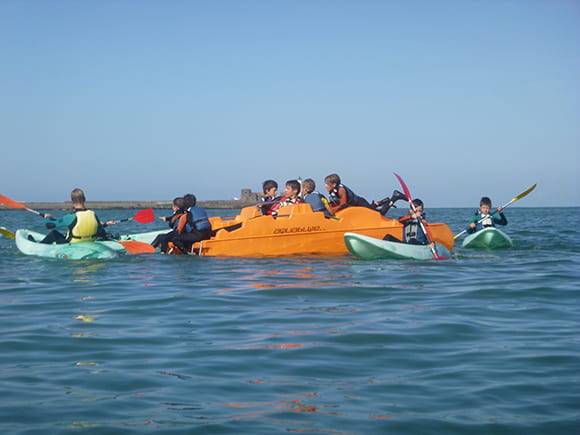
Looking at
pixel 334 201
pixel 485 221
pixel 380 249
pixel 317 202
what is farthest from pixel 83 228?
pixel 485 221

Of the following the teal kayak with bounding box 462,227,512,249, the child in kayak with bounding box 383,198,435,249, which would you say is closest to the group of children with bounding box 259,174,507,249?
the child in kayak with bounding box 383,198,435,249

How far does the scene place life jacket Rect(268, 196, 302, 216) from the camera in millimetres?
14375

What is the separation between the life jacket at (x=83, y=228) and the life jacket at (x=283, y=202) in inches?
155

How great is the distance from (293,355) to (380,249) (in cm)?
750

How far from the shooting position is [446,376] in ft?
15.1

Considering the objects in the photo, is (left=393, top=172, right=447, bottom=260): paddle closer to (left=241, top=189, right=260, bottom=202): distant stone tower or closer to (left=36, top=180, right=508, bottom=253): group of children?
(left=36, top=180, right=508, bottom=253): group of children

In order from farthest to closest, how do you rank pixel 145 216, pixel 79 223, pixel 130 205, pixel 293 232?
pixel 130 205 < pixel 145 216 < pixel 293 232 < pixel 79 223

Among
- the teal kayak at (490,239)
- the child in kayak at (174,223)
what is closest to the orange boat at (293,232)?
the child in kayak at (174,223)

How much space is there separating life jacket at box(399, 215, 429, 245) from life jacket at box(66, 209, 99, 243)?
6733 millimetres

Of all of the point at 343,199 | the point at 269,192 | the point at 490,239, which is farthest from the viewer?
the point at 490,239

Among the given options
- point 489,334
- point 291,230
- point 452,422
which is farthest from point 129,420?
point 291,230

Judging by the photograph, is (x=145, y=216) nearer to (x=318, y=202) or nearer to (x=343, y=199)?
(x=318, y=202)

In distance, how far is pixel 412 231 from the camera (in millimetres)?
13828

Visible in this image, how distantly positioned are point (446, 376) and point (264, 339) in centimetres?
Answer: 183
